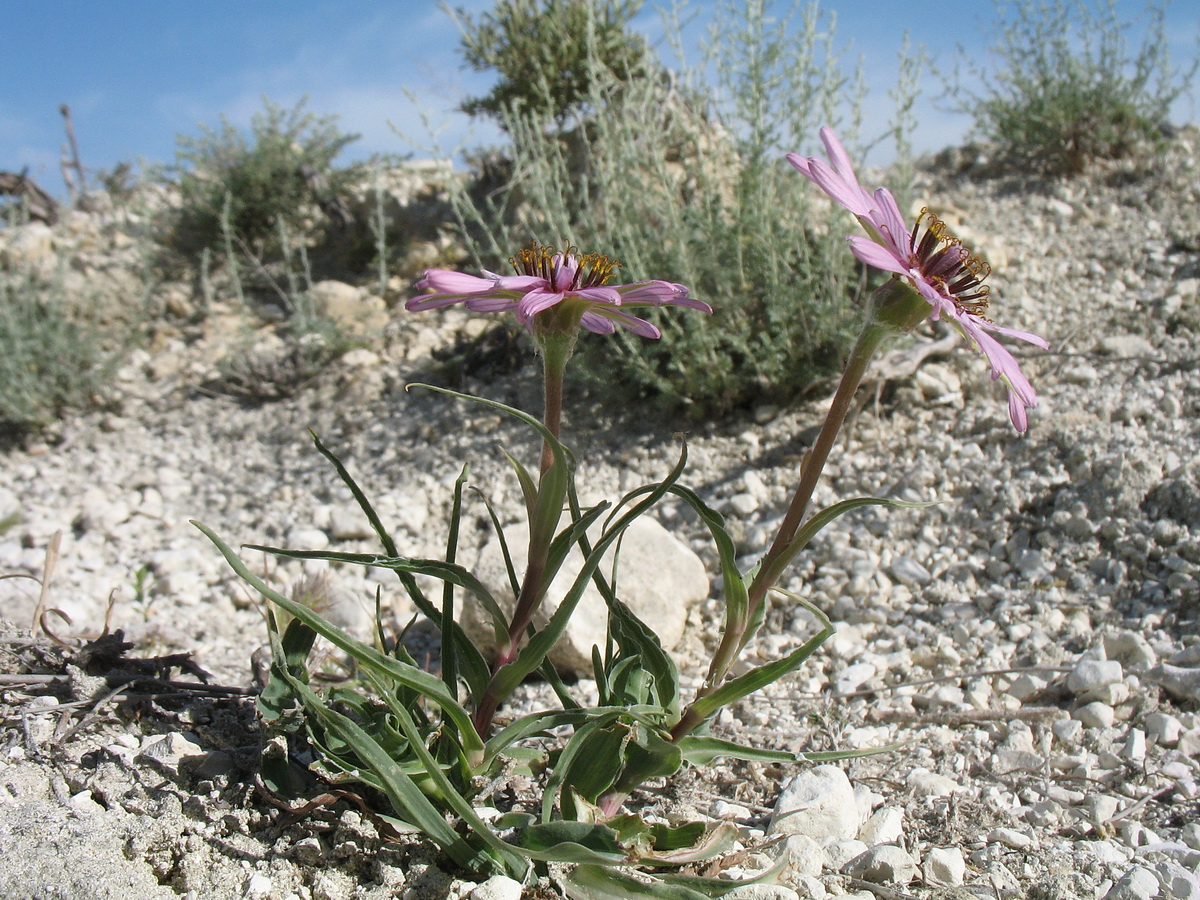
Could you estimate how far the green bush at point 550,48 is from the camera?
5727mm

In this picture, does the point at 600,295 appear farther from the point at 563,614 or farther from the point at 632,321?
the point at 563,614

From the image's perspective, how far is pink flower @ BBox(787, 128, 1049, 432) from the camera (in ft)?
4.08

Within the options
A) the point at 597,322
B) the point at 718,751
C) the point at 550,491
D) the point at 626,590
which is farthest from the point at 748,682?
the point at 626,590

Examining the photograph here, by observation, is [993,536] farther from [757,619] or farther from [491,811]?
[491,811]

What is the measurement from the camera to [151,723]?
5.78 ft

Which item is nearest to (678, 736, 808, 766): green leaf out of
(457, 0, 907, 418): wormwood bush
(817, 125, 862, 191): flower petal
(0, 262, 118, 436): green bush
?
(817, 125, 862, 191): flower petal

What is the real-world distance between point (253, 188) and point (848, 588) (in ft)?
17.8

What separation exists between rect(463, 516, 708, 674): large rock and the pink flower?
1458 millimetres

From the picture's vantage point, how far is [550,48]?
19.1 feet

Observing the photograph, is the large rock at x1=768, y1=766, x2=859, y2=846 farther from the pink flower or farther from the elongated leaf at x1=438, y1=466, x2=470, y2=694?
the pink flower

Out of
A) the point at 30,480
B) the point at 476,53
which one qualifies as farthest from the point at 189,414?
the point at 476,53

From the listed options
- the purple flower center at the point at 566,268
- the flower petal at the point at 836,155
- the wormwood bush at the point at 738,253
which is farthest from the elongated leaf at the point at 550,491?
the wormwood bush at the point at 738,253

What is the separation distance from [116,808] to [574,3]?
5657 mm

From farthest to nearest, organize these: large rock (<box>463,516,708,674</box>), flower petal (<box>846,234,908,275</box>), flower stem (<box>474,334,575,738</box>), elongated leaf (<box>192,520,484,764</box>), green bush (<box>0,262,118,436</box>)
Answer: green bush (<box>0,262,118,436</box>) → large rock (<box>463,516,708,674</box>) → flower stem (<box>474,334,575,738</box>) → elongated leaf (<box>192,520,484,764</box>) → flower petal (<box>846,234,908,275</box>)
